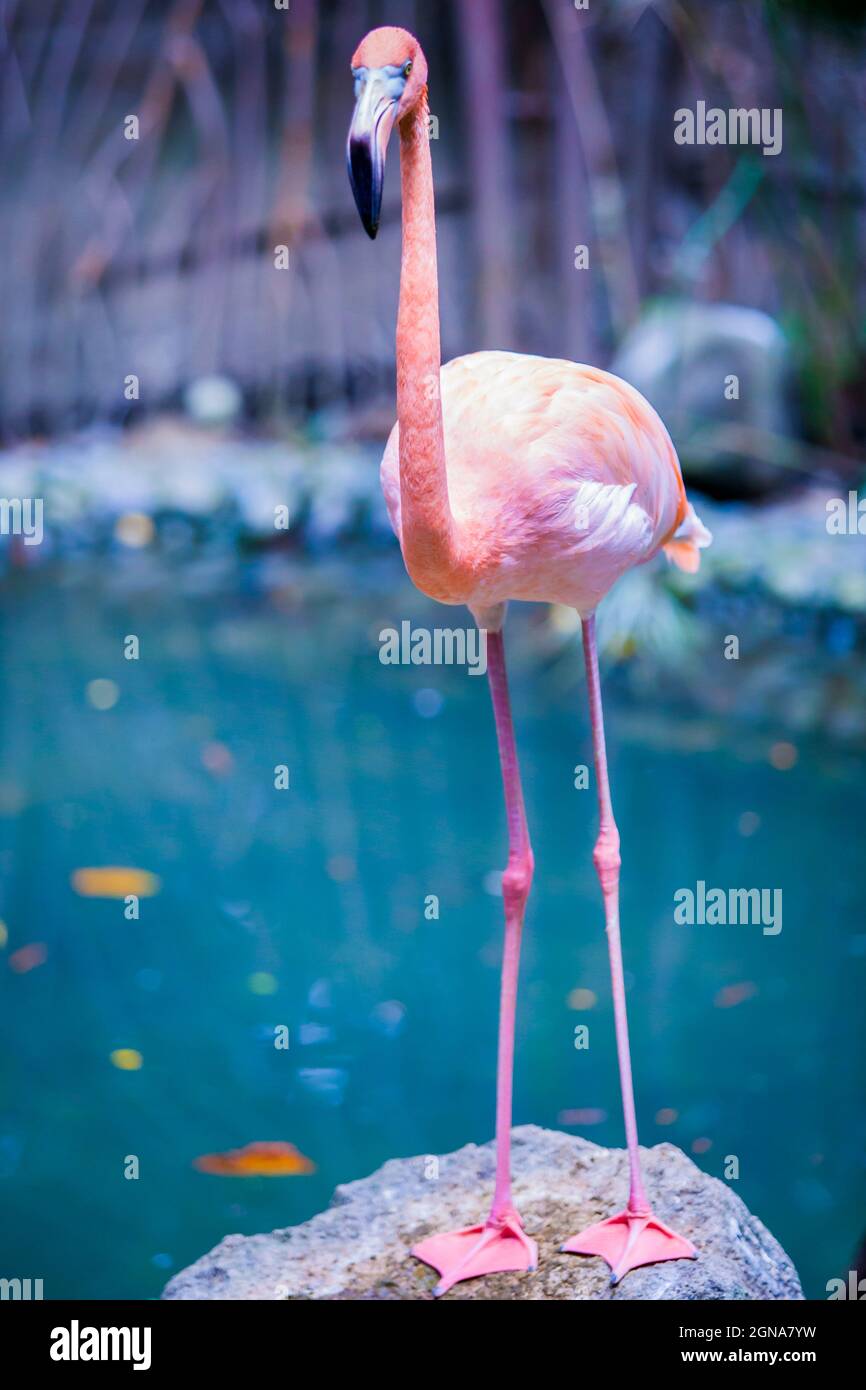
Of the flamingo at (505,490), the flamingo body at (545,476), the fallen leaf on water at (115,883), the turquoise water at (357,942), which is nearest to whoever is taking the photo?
the flamingo at (505,490)

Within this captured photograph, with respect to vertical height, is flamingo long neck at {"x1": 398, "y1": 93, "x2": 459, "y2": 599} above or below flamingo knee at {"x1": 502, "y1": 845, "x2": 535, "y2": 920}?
above

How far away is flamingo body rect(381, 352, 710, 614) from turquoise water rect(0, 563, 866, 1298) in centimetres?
78

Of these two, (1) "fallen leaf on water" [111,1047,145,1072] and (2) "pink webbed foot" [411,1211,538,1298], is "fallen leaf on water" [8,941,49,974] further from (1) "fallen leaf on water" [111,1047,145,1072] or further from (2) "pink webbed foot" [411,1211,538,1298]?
(2) "pink webbed foot" [411,1211,538,1298]

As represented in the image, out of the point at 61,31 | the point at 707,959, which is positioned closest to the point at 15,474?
the point at 61,31

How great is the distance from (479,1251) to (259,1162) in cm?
48

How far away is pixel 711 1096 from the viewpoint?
6.43ft

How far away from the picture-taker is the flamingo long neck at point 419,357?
1224 millimetres

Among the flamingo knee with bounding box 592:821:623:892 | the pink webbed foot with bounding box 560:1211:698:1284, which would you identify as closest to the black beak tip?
the flamingo knee with bounding box 592:821:623:892

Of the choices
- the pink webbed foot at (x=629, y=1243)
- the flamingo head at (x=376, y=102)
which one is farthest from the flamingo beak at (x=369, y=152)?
the pink webbed foot at (x=629, y=1243)

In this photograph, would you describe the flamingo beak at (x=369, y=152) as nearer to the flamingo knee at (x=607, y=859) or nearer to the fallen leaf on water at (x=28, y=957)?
the flamingo knee at (x=607, y=859)

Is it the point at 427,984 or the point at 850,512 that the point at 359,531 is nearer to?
the point at 850,512

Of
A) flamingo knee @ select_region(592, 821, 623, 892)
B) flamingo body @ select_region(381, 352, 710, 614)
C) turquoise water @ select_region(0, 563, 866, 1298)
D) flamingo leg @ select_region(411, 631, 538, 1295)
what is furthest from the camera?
turquoise water @ select_region(0, 563, 866, 1298)

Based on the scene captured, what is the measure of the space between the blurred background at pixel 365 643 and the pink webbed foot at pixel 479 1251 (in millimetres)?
250

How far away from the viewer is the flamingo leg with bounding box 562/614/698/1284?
1.42 m
